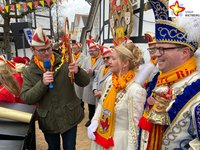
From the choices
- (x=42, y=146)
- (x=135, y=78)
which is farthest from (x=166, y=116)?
(x=42, y=146)

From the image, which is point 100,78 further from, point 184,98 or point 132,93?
point 184,98

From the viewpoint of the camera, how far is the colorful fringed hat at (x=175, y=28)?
54.5 inches

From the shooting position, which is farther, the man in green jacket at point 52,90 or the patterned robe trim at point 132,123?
the man in green jacket at point 52,90

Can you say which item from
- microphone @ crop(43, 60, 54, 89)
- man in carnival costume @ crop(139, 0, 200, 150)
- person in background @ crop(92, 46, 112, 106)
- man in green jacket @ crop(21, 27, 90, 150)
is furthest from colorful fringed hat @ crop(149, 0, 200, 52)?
person in background @ crop(92, 46, 112, 106)

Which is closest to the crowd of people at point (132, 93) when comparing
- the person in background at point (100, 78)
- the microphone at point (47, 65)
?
the microphone at point (47, 65)

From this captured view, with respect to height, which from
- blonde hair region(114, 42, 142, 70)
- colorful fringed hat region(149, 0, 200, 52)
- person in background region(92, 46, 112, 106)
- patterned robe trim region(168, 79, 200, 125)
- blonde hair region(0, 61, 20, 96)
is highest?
colorful fringed hat region(149, 0, 200, 52)

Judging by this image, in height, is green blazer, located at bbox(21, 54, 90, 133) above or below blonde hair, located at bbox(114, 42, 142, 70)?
below

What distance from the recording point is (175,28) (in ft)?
4.71

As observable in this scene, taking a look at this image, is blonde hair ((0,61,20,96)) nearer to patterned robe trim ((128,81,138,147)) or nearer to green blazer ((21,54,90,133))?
green blazer ((21,54,90,133))

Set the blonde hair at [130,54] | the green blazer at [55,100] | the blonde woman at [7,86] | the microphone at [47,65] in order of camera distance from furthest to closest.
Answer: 1. the blonde woman at [7,86]
2. the green blazer at [55,100]
3. the microphone at [47,65]
4. the blonde hair at [130,54]

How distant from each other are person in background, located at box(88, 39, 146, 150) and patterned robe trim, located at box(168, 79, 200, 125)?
0.56 metres

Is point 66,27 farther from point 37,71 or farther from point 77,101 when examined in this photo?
point 77,101

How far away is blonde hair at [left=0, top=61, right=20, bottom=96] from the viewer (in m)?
2.72

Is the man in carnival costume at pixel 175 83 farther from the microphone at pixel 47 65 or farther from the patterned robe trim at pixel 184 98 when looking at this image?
the microphone at pixel 47 65
